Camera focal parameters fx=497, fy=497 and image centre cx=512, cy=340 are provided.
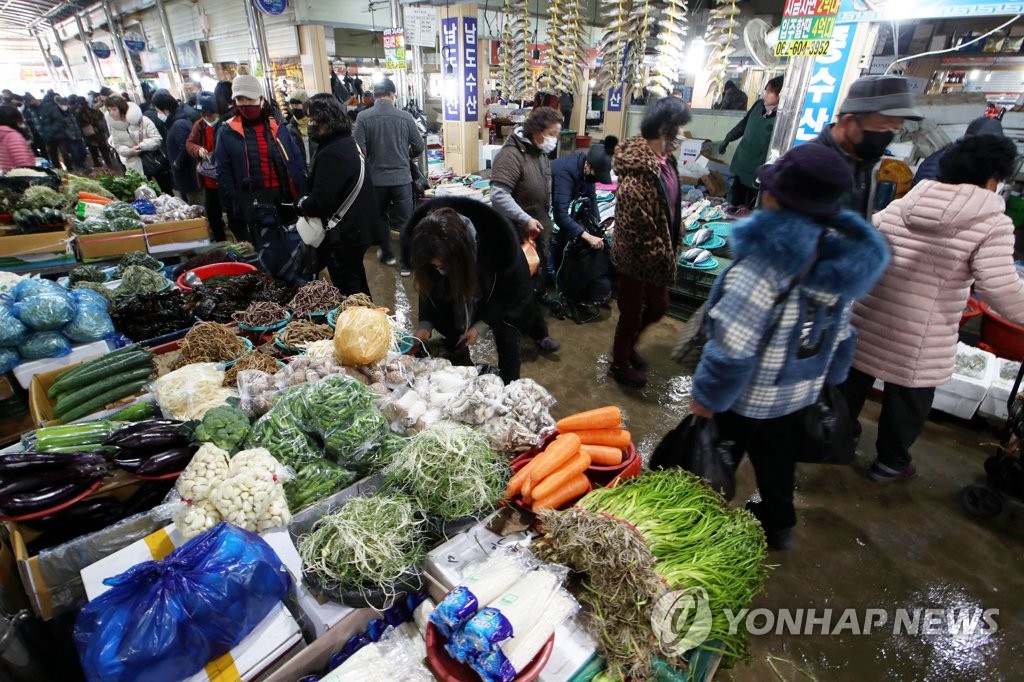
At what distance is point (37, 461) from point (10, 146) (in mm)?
7441

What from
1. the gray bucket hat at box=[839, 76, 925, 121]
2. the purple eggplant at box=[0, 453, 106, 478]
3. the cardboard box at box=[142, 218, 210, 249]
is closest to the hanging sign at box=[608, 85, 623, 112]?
the gray bucket hat at box=[839, 76, 925, 121]

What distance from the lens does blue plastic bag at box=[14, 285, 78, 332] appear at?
2.94 m

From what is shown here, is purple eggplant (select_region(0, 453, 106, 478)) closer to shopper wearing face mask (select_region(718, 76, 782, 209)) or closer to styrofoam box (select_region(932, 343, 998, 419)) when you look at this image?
styrofoam box (select_region(932, 343, 998, 419))

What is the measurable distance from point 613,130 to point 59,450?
10.3 m

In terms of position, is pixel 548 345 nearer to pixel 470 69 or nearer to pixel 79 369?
pixel 79 369

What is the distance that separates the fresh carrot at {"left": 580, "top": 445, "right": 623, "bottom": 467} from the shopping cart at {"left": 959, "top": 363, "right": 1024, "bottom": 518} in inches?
95.8

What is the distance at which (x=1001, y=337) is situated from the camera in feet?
13.4

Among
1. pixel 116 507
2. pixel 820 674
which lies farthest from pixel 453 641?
pixel 820 674

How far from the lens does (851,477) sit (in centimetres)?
334

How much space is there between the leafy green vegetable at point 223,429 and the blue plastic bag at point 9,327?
5.65 feet

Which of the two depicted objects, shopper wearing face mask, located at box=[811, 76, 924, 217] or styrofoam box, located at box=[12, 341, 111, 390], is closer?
shopper wearing face mask, located at box=[811, 76, 924, 217]

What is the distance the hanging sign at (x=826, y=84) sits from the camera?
4250 millimetres

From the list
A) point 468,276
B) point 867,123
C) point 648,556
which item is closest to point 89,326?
point 468,276

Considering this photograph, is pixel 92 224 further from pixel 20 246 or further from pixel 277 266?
pixel 277 266
